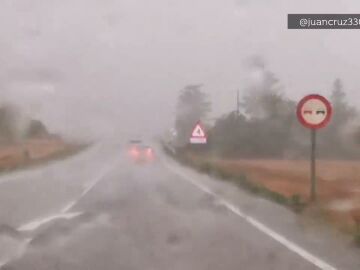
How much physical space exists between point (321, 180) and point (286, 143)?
6.54ft

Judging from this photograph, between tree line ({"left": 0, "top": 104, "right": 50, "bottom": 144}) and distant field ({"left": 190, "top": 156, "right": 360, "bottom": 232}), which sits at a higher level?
tree line ({"left": 0, "top": 104, "right": 50, "bottom": 144})

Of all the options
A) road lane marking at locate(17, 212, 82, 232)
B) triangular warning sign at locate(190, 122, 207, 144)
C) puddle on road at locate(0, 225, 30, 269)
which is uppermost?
triangular warning sign at locate(190, 122, 207, 144)

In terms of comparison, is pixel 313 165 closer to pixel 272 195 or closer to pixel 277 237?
pixel 272 195

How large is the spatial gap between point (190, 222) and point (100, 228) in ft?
4.74

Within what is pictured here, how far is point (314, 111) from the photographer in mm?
13664

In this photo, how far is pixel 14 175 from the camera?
24.8 metres

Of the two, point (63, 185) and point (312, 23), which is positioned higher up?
point (312, 23)

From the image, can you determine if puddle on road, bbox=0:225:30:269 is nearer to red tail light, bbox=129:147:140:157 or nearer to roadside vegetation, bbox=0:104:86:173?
roadside vegetation, bbox=0:104:86:173

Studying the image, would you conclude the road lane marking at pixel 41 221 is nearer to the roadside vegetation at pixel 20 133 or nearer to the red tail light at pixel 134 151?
the roadside vegetation at pixel 20 133

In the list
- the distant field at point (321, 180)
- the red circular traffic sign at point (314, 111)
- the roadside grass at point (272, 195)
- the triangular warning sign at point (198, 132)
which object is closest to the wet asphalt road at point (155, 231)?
the roadside grass at point (272, 195)

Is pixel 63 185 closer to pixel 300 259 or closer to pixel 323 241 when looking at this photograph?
pixel 323 241

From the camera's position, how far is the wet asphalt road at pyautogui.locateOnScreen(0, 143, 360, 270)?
28.4 ft

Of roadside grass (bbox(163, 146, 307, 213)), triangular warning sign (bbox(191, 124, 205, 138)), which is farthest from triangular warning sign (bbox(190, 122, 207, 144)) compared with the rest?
roadside grass (bbox(163, 146, 307, 213))

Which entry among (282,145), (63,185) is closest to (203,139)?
(282,145)
